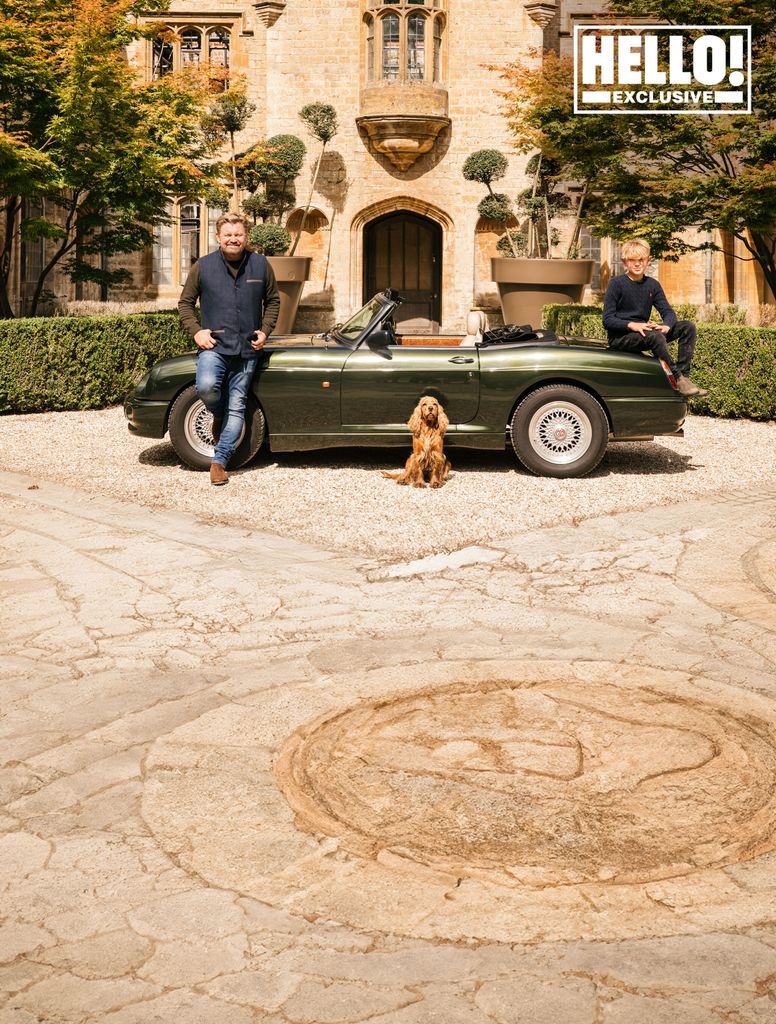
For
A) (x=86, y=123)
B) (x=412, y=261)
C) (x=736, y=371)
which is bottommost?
(x=736, y=371)

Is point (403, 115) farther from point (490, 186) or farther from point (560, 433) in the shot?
point (560, 433)

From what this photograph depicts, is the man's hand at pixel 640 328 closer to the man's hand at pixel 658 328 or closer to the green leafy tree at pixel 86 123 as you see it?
the man's hand at pixel 658 328

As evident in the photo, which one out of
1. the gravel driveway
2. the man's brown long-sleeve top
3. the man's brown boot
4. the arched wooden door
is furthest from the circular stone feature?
the arched wooden door

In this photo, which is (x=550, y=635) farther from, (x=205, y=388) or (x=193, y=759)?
(x=205, y=388)

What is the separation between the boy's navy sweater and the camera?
10.6 meters

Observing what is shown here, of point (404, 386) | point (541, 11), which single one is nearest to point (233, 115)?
point (541, 11)

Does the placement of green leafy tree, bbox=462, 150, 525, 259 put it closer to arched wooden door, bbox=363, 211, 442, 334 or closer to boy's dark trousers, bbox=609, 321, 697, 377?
arched wooden door, bbox=363, 211, 442, 334

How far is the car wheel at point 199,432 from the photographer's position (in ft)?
33.1

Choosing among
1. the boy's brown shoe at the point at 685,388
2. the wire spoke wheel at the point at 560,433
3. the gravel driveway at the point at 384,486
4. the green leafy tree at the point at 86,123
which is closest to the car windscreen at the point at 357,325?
the gravel driveway at the point at 384,486

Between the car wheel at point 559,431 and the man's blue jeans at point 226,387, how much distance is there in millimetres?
2149

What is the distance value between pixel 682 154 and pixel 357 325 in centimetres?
878

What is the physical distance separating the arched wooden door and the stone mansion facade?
0.61 metres

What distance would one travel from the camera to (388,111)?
26.9 m

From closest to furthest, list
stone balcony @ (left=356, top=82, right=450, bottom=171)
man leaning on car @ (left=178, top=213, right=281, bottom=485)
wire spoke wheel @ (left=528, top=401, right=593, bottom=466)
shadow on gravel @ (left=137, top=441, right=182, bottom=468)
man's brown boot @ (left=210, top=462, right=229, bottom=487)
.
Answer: man's brown boot @ (left=210, top=462, right=229, bottom=487), man leaning on car @ (left=178, top=213, right=281, bottom=485), wire spoke wheel @ (left=528, top=401, right=593, bottom=466), shadow on gravel @ (left=137, top=441, right=182, bottom=468), stone balcony @ (left=356, top=82, right=450, bottom=171)
